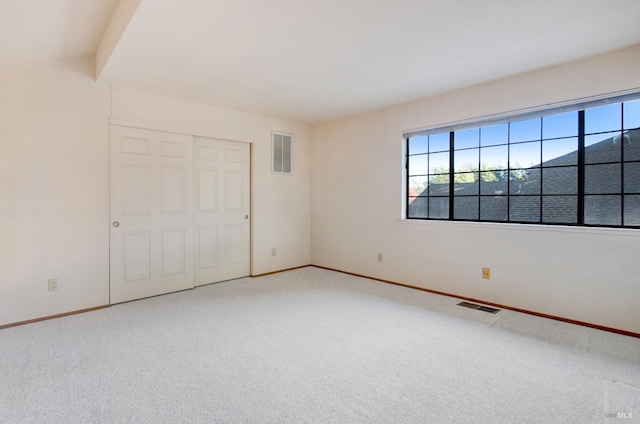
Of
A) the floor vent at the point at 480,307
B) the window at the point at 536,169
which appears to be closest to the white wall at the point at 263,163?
the window at the point at 536,169

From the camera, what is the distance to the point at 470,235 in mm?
3670

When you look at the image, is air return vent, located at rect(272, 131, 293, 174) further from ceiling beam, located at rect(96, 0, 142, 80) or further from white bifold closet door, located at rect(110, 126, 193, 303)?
ceiling beam, located at rect(96, 0, 142, 80)

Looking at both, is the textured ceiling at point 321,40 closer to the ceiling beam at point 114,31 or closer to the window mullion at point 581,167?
the ceiling beam at point 114,31

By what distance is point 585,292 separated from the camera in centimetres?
293

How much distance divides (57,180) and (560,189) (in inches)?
194

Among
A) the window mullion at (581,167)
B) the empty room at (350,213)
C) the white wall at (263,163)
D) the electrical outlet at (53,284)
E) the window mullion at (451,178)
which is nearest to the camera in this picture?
the empty room at (350,213)

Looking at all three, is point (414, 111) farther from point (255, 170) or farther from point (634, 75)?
point (255, 170)

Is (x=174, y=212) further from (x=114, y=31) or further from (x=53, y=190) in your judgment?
(x=114, y=31)

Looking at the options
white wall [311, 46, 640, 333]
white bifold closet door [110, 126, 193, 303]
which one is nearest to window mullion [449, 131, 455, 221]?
white wall [311, 46, 640, 333]

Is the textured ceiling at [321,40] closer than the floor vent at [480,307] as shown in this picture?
Yes

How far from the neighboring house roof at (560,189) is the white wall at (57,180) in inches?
145

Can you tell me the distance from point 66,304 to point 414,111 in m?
4.42

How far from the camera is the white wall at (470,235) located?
2.80 meters

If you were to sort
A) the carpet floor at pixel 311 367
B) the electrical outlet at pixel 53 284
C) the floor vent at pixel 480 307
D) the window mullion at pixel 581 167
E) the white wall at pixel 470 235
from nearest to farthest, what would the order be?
the carpet floor at pixel 311 367 < the white wall at pixel 470 235 < the window mullion at pixel 581 167 < the electrical outlet at pixel 53 284 < the floor vent at pixel 480 307
